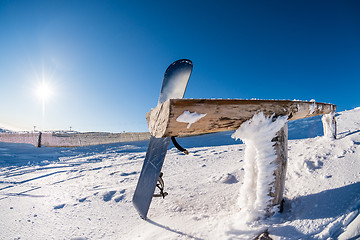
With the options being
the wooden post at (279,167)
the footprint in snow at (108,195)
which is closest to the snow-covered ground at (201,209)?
the footprint in snow at (108,195)

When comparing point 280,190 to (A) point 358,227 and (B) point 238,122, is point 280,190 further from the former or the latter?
(B) point 238,122

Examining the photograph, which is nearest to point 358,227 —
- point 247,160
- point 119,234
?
point 247,160

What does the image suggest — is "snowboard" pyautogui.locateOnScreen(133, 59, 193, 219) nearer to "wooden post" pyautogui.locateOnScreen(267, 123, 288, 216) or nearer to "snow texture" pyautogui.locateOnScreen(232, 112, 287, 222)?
"snow texture" pyautogui.locateOnScreen(232, 112, 287, 222)

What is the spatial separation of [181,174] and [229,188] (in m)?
1.05

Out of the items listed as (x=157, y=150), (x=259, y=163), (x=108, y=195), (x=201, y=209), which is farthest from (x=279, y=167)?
(x=108, y=195)

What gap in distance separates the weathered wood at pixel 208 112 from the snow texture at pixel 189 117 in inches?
0.5

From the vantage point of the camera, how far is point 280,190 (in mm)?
958

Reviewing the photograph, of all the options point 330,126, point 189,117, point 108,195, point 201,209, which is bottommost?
point 108,195

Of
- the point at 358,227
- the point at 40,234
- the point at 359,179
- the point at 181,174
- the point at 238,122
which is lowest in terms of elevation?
the point at 40,234

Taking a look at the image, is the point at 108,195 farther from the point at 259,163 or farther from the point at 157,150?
the point at 259,163

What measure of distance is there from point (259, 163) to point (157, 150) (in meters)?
0.84

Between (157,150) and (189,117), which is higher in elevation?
(189,117)

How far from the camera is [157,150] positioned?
1343 millimetres

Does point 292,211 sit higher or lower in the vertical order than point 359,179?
lower
